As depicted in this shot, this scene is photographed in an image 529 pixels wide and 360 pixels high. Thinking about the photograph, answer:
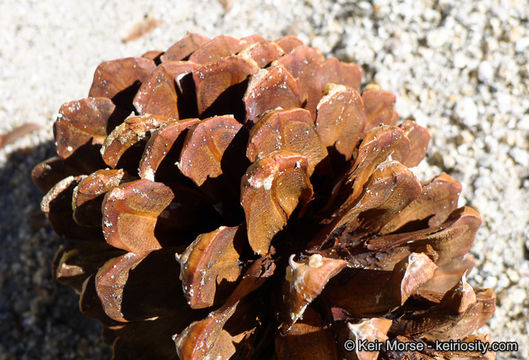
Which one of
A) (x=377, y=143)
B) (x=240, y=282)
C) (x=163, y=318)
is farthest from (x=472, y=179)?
(x=163, y=318)

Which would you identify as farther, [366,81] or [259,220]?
[366,81]

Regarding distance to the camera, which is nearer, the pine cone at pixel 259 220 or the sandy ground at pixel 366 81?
the pine cone at pixel 259 220

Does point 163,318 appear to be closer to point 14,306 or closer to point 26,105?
point 14,306

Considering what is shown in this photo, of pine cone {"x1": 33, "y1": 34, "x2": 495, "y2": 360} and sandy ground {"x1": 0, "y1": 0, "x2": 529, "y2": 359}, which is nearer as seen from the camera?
pine cone {"x1": 33, "y1": 34, "x2": 495, "y2": 360}
